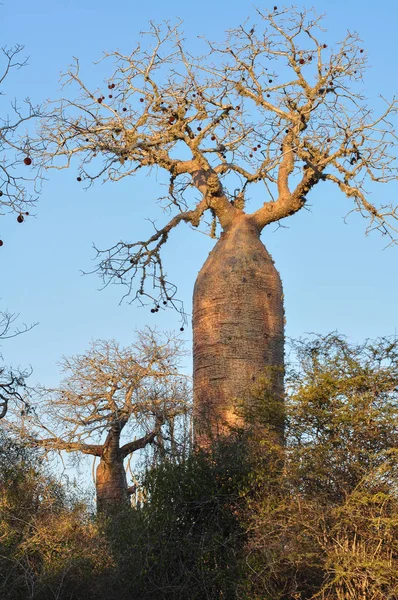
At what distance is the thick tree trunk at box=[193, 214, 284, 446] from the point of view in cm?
916

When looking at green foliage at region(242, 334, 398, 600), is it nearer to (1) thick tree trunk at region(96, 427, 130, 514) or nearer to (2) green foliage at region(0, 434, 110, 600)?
(2) green foliage at region(0, 434, 110, 600)

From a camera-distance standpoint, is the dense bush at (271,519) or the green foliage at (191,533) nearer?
the dense bush at (271,519)

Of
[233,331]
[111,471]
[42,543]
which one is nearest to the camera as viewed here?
[42,543]

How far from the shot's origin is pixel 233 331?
939 centimetres

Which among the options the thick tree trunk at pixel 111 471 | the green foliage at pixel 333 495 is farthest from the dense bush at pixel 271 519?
the thick tree trunk at pixel 111 471

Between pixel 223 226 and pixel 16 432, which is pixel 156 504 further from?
pixel 16 432

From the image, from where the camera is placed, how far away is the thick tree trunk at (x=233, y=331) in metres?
9.16

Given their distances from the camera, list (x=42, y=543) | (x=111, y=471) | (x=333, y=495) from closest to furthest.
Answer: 1. (x=333, y=495)
2. (x=42, y=543)
3. (x=111, y=471)

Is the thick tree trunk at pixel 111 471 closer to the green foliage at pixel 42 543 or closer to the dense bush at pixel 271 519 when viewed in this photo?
the green foliage at pixel 42 543

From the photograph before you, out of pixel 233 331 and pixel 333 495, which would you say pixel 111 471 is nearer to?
pixel 233 331

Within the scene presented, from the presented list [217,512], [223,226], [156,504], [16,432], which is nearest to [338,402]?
[217,512]

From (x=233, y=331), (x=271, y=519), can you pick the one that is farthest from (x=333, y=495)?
(x=233, y=331)

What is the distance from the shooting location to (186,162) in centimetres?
1089

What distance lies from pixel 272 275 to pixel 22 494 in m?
3.71
